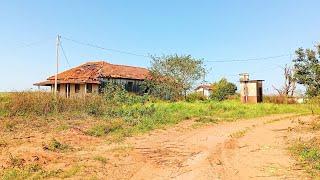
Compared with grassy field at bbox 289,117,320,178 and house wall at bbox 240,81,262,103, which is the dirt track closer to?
grassy field at bbox 289,117,320,178

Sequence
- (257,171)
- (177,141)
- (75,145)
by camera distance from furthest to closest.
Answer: (177,141) < (75,145) < (257,171)

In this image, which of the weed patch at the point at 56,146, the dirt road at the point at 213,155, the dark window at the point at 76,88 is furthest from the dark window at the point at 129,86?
the weed patch at the point at 56,146

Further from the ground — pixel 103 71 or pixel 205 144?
pixel 103 71

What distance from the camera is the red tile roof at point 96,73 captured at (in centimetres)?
3797

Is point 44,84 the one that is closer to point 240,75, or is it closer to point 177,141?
point 240,75

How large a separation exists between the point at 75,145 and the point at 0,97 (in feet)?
37.0

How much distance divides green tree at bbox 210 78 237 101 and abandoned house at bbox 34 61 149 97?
28.0ft

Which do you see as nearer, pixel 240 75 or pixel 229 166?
pixel 229 166

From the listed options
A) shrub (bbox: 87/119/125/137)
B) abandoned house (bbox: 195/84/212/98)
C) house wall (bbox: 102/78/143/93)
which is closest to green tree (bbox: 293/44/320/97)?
shrub (bbox: 87/119/125/137)

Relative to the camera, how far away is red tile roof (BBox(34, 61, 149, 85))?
3797 centimetres

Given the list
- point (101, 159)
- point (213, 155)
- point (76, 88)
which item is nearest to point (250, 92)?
point (76, 88)

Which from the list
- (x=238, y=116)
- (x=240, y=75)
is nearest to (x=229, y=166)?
(x=238, y=116)

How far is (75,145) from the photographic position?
1260 cm

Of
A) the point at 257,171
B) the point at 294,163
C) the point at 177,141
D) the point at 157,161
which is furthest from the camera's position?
the point at 177,141
